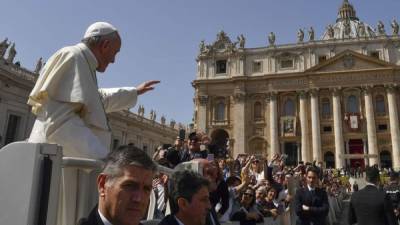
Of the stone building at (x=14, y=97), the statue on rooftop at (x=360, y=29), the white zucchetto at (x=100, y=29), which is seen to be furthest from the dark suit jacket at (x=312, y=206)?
the statue on rooftop at (x=360, y=29)

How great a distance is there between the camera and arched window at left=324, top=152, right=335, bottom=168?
37.0 metres

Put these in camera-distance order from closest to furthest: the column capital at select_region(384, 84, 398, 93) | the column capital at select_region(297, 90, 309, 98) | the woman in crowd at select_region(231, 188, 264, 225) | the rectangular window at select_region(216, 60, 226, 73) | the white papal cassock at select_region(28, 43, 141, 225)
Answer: the white papal cassock at select_region(28, 43, 141, 225)
the woman in crowd at select_region(231, 188, 264, 225)
the column capital at select_region(384, 84, 398, 93)
the column capital at select_region(297, 90, 309, 98)
the rectangular window at select_region(216, 60, 226, 73)

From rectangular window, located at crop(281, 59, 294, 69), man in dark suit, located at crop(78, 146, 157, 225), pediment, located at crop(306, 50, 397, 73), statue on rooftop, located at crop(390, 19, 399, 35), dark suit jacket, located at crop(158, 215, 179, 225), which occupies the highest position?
statue on rooftop, located at crop(390, 19, 399, 35)

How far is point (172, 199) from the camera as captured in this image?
9.73 feet

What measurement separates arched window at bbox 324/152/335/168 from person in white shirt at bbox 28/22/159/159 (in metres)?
37.7

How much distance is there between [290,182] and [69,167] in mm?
7317

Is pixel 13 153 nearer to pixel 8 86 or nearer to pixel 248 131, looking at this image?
pixel 8 86

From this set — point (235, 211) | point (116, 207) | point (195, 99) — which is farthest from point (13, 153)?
point (195, 99)

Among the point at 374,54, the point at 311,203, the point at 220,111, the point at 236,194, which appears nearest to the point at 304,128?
the point at 220,111

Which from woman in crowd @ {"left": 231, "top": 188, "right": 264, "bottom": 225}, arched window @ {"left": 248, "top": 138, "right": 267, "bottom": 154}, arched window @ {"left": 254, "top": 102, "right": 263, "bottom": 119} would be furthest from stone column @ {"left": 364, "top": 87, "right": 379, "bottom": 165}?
woman in crowd @ {"left": 231, "top": 188, "right": 264, "bottom": 225}

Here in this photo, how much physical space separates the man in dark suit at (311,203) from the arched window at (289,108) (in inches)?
1345

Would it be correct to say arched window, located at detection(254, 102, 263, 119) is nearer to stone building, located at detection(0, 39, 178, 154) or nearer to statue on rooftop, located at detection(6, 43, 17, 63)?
stone building, located at detection(0, 39, 178, 154)

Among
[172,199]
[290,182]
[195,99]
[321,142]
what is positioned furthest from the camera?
[195,99]

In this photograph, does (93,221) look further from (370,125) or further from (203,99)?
(203,99)
